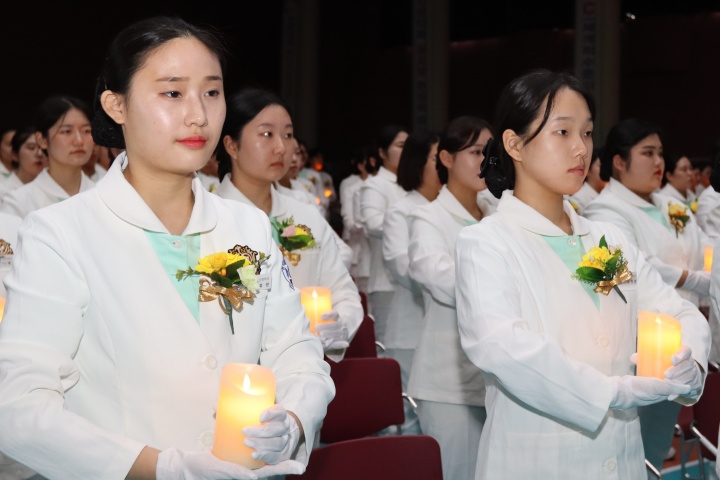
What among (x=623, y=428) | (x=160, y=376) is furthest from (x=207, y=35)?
(x=623, y=428)

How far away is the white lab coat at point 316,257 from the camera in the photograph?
384cm

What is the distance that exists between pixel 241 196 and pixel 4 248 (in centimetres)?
96

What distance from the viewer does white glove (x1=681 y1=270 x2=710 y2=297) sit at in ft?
15.2

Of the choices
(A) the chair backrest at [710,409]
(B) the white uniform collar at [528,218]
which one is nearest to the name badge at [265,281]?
(B) the white uniform collar at [528,218]

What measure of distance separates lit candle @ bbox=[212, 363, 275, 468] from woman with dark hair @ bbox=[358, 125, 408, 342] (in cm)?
421

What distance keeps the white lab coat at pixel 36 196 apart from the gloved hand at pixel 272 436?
3.34 m

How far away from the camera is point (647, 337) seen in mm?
2494

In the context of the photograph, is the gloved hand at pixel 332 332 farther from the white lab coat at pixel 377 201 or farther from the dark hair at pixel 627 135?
the white lab coat at pixel 377 201

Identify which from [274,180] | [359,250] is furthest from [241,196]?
[359,250]

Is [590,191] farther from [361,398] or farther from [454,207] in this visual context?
[361,398]

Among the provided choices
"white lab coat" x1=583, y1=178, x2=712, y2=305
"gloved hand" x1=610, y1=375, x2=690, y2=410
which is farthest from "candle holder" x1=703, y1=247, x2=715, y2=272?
"gloved hand" x1=610, y1=375, x2=690, y2=410

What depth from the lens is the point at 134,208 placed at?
2061 millimetres

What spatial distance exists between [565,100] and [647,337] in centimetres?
71

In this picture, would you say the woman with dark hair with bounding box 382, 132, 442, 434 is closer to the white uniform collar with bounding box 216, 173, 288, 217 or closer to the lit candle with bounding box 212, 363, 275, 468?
the white uniform collar with bounding box 216, 173, 288, 217
